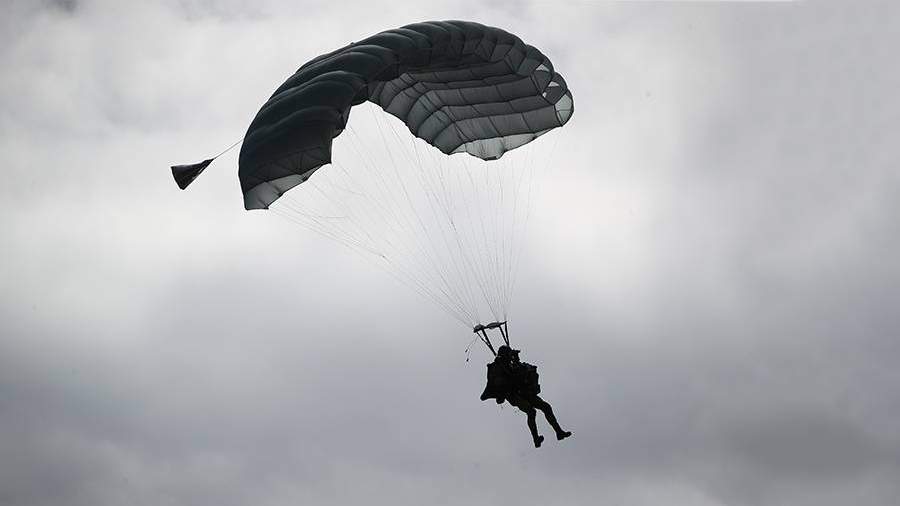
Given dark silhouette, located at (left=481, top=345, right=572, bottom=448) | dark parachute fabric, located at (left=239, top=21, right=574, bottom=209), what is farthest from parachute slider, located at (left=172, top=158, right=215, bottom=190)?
dark silhouette, located at (left=481, top=345, right=572, bottom=448)

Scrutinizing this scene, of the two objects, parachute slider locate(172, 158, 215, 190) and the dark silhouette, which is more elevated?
parachute slider locate(172, 158, 215, 190)

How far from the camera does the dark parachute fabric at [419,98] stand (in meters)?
24.5

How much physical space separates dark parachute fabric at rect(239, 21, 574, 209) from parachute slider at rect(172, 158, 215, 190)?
1462mm

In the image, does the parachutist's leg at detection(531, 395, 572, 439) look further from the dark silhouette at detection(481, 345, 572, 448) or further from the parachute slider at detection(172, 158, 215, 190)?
the parachute slider at detection(172, 158, 215, 190)

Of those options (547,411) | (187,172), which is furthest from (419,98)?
(547,411)

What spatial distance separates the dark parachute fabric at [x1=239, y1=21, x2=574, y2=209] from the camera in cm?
2455

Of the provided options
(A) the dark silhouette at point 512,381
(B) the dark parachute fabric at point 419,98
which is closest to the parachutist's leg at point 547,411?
(A) the dark silhouette at point 512,381

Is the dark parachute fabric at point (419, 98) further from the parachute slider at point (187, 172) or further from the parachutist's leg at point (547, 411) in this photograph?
the parachutist's leg at point (547, 411)

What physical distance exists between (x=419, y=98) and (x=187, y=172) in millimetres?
5569

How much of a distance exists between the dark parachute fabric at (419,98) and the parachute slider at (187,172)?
1.46m

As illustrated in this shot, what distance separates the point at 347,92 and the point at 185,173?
377 cm

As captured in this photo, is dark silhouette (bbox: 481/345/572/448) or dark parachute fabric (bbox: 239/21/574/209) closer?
dark parachute fabric (bbox: 239/21/574/209)

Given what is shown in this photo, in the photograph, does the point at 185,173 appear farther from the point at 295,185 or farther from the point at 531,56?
the point at 531,56

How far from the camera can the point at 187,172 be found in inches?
1037
